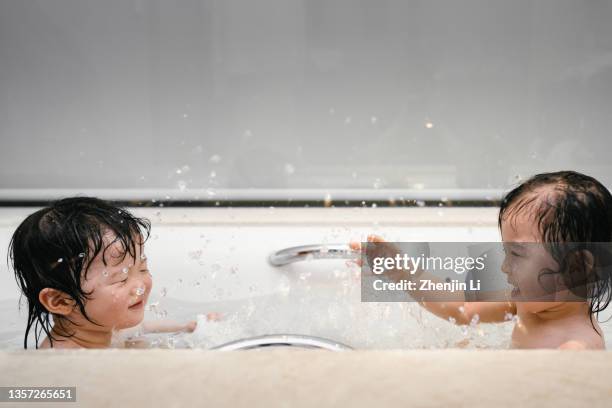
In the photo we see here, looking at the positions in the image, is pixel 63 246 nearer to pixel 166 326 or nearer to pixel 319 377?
pixel 166 326

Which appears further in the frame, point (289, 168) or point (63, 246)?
point (289, 168)

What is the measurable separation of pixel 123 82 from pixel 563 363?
1304mm

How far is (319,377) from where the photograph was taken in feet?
0.77

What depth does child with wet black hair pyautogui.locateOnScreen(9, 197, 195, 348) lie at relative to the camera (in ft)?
2.17

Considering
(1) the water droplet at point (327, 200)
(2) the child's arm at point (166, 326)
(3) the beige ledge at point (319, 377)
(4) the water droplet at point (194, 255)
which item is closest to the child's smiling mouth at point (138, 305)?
(2) the child's arm at point (166, 326)

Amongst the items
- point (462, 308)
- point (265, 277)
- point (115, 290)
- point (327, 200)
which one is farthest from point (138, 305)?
point (327, 200)

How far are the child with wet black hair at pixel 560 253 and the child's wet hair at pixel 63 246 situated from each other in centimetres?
52

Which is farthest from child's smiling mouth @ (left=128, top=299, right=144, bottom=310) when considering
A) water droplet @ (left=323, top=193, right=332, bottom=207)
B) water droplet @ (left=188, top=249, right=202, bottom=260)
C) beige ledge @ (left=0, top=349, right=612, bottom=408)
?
water droplet @ (left=323, top=193, right=332, bottom=207)

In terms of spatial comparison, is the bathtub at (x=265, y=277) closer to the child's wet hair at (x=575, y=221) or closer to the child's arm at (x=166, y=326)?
the child's arm at (x=166, y=326)

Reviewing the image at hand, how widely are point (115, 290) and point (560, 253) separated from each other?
1.90 ft

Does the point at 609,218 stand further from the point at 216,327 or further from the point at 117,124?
the point at 117,124

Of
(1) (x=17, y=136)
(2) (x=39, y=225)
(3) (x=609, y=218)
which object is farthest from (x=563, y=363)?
(1) (x=17, y=136)

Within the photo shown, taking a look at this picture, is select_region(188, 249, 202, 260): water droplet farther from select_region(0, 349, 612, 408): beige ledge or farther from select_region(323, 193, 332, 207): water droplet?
select_region(0, 349, 612, 408): beige ledge

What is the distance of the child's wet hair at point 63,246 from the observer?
0.66 meters
